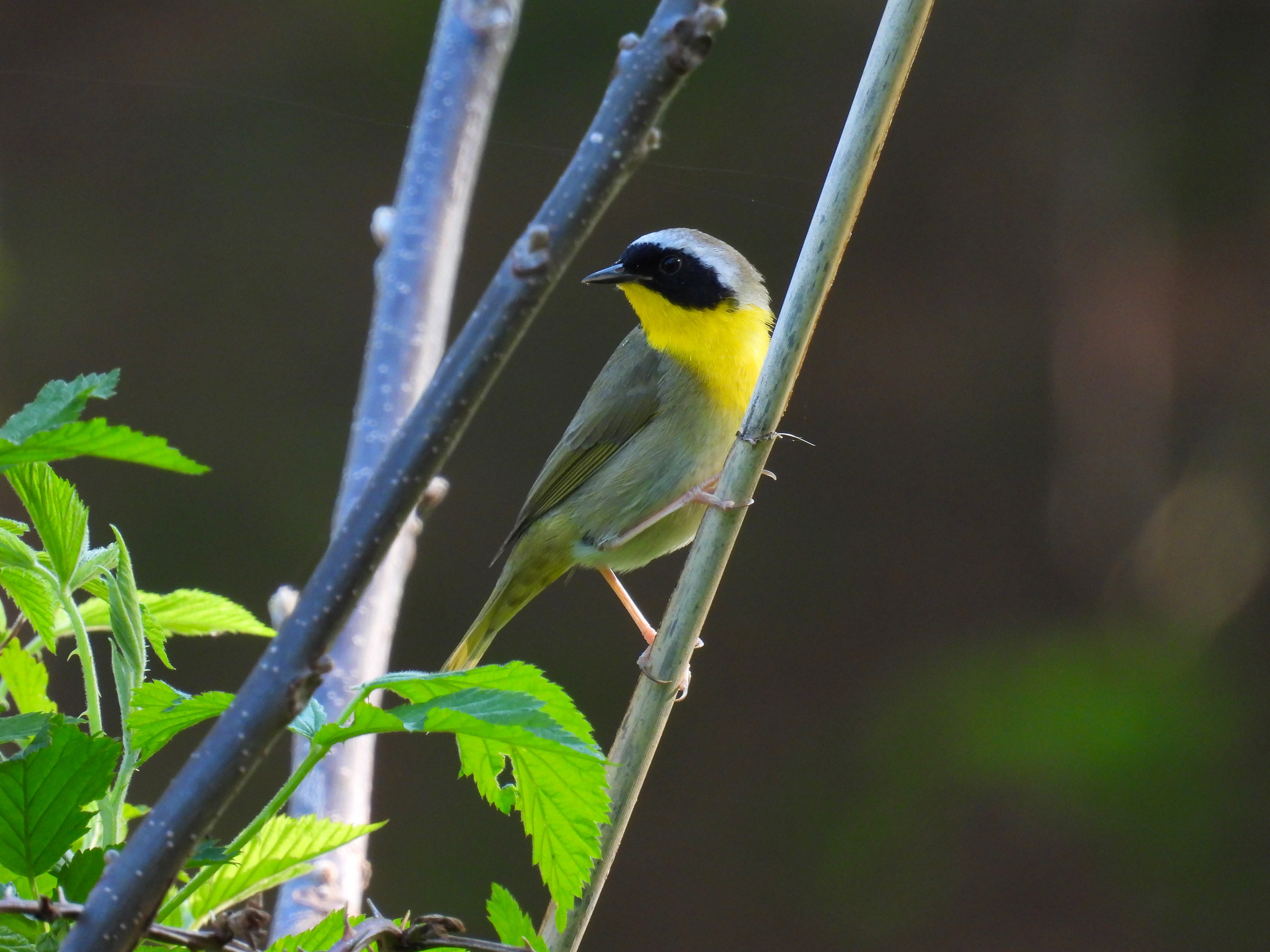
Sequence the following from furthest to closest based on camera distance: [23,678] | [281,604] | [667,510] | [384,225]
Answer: [667,510], [384,225], [281,604], [23,678]

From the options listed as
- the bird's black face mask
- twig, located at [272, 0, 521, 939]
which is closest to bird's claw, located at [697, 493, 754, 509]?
twig, located at [272, 0, 521, 939]

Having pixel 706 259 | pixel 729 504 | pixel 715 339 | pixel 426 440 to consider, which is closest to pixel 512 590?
pixel 715 339

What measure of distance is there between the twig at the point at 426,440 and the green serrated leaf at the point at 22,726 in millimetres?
115

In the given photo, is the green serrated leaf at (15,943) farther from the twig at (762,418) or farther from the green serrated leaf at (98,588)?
the twig at (762,418)

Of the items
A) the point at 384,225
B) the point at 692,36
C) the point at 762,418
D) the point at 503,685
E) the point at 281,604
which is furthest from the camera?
the point at 384,225

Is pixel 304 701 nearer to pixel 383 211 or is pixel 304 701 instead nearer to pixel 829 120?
pixel 383 211

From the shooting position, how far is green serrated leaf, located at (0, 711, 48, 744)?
53 centimetres

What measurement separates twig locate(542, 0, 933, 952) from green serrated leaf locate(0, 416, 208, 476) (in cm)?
34

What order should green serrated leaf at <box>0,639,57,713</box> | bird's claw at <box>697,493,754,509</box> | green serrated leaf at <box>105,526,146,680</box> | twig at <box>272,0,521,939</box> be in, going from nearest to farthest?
1. green serrated leaf at <box>105,526,146,680</box>
2. green serrated leaf at <box>0,639,57,713</box>
3. bird's claw at <box>697,493,754,509</box>
4. twig at <box>272,0,521,939</box>

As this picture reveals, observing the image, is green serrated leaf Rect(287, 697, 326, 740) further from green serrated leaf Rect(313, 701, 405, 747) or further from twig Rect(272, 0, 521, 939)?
twig Rect(272, 0, 521, 939)

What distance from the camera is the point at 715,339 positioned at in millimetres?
2193

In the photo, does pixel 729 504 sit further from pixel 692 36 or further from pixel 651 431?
pixel 651 431

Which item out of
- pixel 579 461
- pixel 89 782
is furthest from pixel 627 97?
pixel 579 461

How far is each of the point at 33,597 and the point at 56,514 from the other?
89 millimetres
